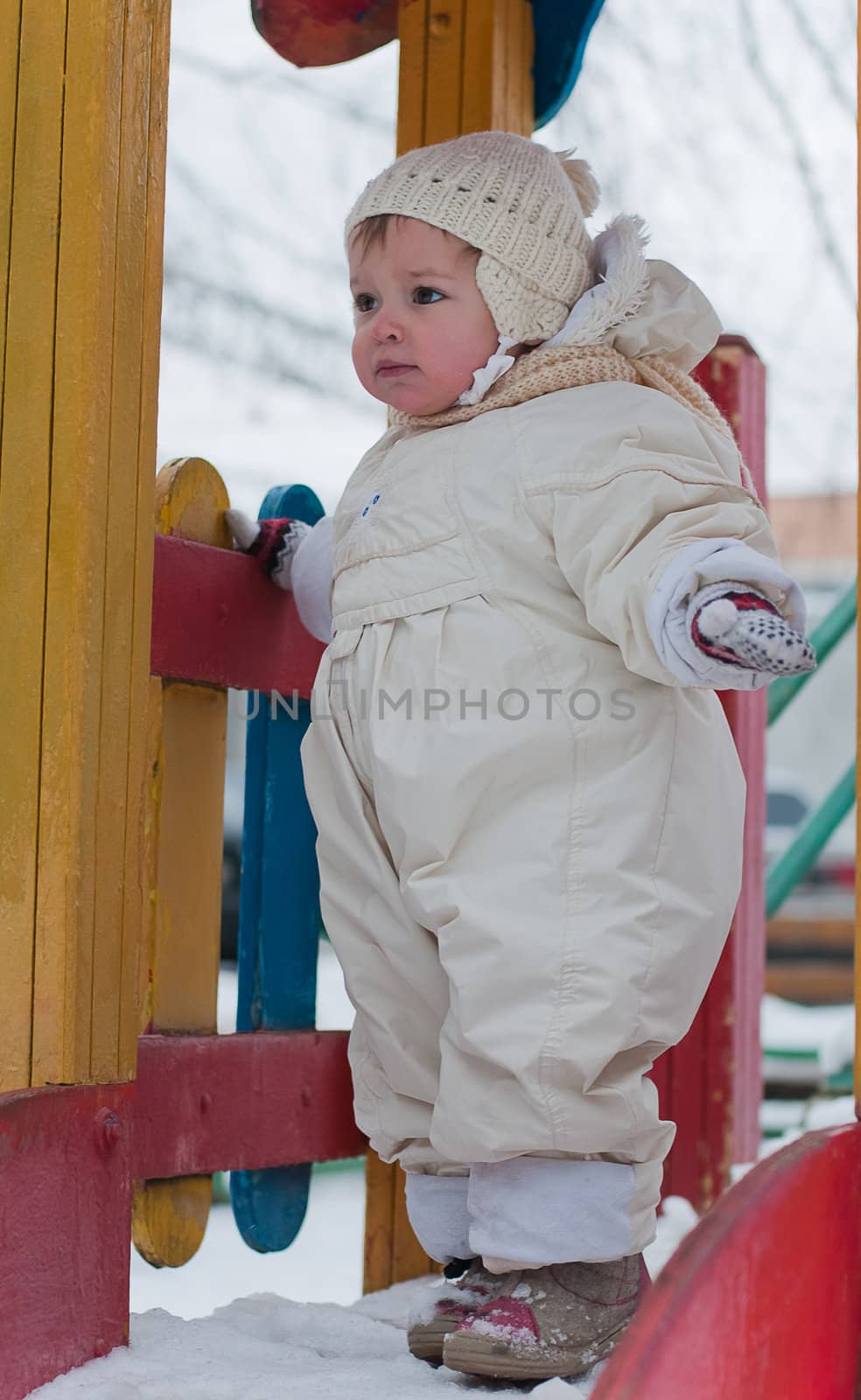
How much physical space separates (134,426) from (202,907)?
2.37 feet

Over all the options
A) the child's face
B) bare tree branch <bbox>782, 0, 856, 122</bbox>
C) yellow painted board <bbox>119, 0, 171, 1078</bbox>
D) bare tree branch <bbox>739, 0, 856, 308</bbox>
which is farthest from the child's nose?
bare tree branch <bbox>782, 0, 856, 122</bbox>

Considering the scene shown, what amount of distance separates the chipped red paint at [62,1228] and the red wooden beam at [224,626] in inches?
24.0

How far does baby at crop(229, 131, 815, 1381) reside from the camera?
1336mm

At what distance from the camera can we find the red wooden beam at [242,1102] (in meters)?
1.66

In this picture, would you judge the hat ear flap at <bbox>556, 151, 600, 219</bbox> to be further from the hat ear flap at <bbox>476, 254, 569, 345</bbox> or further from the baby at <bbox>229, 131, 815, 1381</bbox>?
the hat ear flap at <bbox>476, 254, 569, 345</bbox>

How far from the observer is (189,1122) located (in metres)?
1.71

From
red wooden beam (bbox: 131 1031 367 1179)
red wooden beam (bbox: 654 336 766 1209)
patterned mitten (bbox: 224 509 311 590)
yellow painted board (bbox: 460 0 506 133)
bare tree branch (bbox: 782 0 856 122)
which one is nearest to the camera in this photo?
red wooden beam (bbox: 131 1031 367 1179)

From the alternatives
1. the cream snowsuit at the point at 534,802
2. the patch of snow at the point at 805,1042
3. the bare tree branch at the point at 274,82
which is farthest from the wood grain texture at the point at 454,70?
the bare tree branch at the point at 274,82

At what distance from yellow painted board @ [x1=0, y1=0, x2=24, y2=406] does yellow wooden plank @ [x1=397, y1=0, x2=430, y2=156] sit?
0.81 metres

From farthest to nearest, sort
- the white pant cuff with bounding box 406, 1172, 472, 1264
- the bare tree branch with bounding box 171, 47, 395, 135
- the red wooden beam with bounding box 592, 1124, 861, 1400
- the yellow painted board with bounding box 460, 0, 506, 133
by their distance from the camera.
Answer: the bare tree branch with bounding box 171, 47, 395, 135
the yellow painted board with bounding box 460, 0, 506, 133
the white pant cuff with bounding box 406, 1172, 472, 1264
the red wooden beam with bounding box 592, 1124, 861, 1400

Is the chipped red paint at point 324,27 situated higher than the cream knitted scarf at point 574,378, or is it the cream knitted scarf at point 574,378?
the chipped red paint at point 324,27

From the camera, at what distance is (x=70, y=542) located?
4.13 ft

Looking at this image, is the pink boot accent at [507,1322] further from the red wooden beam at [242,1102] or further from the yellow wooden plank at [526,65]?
the yellow wooden plank at [526,65]

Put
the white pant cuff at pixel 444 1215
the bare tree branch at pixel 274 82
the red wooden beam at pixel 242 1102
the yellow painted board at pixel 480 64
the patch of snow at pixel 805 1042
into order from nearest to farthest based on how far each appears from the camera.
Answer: the white pant cuff at pixel 444 1215 → the red wooden beam at pixel 242 1102 → the yellow painted board at pixel 480 64 → the patch of snow at pixel 805 1042 → the bare tree branch at pixel 274 82
